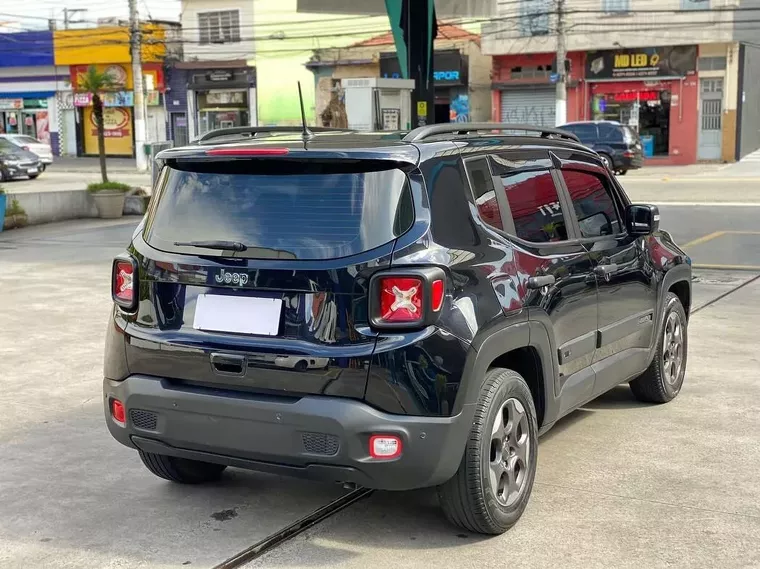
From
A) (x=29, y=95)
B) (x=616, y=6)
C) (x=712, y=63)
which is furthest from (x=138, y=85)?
(x=712, y=63)

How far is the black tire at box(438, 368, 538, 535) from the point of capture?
13.1 feet

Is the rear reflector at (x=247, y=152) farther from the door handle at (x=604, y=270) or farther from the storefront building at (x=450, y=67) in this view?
the storefront building at (x=450, y=67)

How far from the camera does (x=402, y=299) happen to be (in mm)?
3771

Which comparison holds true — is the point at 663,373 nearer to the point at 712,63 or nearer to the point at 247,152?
the point at 247,152

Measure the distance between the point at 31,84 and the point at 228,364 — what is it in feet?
168

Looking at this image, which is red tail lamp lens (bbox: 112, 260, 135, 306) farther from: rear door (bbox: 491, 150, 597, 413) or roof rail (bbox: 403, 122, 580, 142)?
rear door (bbox: 491, 150, 597, 413)

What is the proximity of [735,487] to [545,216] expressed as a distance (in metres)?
1.57

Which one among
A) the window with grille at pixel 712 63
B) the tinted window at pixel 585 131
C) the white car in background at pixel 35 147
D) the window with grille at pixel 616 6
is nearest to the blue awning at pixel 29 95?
the white car in background at pixel 35 147

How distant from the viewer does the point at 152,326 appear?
4.21 m

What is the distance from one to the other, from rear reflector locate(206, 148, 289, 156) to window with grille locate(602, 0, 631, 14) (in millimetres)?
33742

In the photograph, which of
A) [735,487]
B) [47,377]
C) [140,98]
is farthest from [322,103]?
[735,487]

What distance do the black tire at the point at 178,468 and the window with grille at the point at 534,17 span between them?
112 ft

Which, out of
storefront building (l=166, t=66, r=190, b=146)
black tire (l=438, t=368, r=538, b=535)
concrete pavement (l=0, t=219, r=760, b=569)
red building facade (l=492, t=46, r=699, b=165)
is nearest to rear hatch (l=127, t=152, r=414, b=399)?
black tire (l=438, t=368, r=538, b=535)

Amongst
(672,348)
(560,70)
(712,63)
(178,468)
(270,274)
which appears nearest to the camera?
(270,274)
